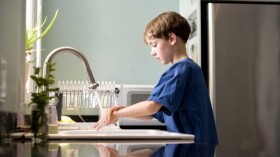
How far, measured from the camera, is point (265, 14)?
2.60 m

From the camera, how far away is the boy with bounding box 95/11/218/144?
1532 millimetres

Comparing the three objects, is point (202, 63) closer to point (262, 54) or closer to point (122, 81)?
point (262, 54)

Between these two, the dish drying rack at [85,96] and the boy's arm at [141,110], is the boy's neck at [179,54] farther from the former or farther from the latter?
the dish drying rack at [85,96]

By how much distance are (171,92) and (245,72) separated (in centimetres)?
116

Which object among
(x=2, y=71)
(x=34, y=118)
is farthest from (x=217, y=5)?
(x=2, y=71)

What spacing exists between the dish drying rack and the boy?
1337mm

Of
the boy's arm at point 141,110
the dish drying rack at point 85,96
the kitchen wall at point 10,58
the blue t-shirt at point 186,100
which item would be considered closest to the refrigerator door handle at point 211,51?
the dish drying rack at point 85,96

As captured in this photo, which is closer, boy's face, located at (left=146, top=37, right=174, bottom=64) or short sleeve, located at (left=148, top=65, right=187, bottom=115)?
short sleeve, located at (left=148, top=65, right=187, bottom=115)

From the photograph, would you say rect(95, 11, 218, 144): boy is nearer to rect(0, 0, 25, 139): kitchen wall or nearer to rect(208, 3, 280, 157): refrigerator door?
rect(0, 0, 25, 139): kitchen wall

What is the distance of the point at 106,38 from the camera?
11.2 ft

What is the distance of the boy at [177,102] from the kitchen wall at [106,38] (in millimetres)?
1625

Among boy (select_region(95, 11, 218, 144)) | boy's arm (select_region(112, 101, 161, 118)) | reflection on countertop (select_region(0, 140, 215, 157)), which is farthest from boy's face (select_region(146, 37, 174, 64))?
reflection on countertop (select_region(0, 140, 215, 157))

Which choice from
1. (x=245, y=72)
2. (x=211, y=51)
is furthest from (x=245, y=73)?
(x=211, y=51)

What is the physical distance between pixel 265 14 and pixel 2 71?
2023 millimetres
